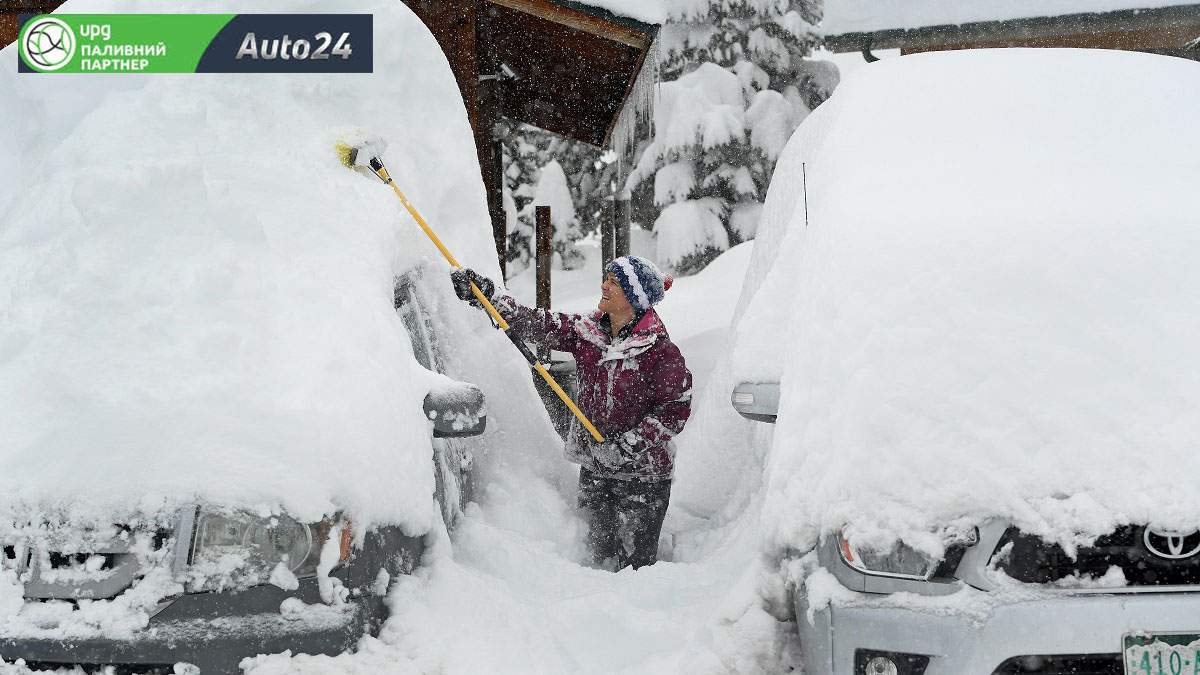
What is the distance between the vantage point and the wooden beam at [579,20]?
7.42 meters

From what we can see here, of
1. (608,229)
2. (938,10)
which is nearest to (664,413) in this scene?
(938,10)

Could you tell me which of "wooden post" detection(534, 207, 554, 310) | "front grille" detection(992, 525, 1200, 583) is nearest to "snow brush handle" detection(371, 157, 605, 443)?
"front grille" detection(992, 525, 1200, 583)

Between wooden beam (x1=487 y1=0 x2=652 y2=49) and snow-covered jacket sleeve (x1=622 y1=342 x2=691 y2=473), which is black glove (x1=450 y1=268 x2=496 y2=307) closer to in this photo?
snow-covered jacket sleeve (x1=622 y1=342 x2=691 y2=473)

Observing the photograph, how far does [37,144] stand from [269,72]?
833 millimetres

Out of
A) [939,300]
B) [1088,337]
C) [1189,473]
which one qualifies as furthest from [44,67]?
[1189,473]

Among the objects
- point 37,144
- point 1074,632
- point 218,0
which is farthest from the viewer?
point 218,0

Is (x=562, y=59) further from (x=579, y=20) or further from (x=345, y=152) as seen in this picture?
(x=345, y=152)

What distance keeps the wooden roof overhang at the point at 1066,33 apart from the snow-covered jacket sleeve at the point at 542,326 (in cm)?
861

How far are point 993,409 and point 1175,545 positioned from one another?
1.51 ft

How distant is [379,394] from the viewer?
2.81 metres

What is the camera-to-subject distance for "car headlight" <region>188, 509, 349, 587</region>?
7.86 ft

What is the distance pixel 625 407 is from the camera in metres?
4.35

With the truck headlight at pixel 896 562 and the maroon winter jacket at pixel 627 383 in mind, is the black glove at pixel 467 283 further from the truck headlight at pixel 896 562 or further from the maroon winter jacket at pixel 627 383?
the truck headlight at pixel 896 562

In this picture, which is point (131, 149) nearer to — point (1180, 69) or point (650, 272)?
point (650, 272)
